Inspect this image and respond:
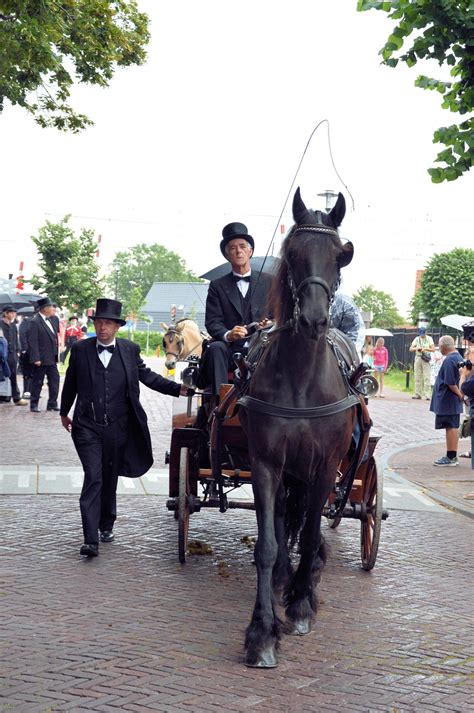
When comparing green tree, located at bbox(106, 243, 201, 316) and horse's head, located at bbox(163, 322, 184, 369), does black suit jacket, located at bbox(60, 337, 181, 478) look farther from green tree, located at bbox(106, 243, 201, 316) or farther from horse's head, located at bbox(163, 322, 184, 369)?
green tree, located at bbox(106, 243, 201, 316)

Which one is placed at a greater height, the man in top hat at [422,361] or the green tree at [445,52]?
the green tree at [445,52]

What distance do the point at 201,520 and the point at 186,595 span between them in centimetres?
300

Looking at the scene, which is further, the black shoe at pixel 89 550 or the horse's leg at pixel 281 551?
the black shoe at pixel 89 550

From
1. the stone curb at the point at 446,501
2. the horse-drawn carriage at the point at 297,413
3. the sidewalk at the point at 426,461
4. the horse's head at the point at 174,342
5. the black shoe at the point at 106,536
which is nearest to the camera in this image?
the horse-drawn carriage at the point at 297,413

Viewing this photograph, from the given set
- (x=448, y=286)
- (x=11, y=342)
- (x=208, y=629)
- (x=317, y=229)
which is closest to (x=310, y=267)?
(x=317, y=229)

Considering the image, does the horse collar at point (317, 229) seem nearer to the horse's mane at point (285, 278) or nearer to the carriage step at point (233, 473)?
the horse's mane at point (285, 278)

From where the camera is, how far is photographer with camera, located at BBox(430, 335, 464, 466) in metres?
14.3

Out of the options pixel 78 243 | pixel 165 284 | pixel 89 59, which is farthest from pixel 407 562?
pixel 165 284

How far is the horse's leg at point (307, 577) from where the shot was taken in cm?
587

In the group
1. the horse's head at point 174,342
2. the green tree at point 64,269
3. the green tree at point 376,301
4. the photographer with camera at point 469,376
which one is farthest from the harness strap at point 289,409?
the green tree at point 376,301

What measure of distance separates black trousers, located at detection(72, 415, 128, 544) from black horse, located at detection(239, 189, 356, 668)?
82.6 inches

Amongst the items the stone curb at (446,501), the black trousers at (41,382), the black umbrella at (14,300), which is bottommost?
the stone curb at (446,501)

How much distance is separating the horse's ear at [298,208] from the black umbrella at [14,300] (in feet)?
70.8

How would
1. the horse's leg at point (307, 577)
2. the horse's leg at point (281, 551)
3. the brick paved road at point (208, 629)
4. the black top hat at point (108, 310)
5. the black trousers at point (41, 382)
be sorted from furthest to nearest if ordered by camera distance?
1. the black trousers at point (41, 382)
2. the black top hat at point (108, 310)
3. the horse's leg at point (281, 551)
4. the horse's leg at point (307, 577)
5. the brick paved road at point (208, 629)
